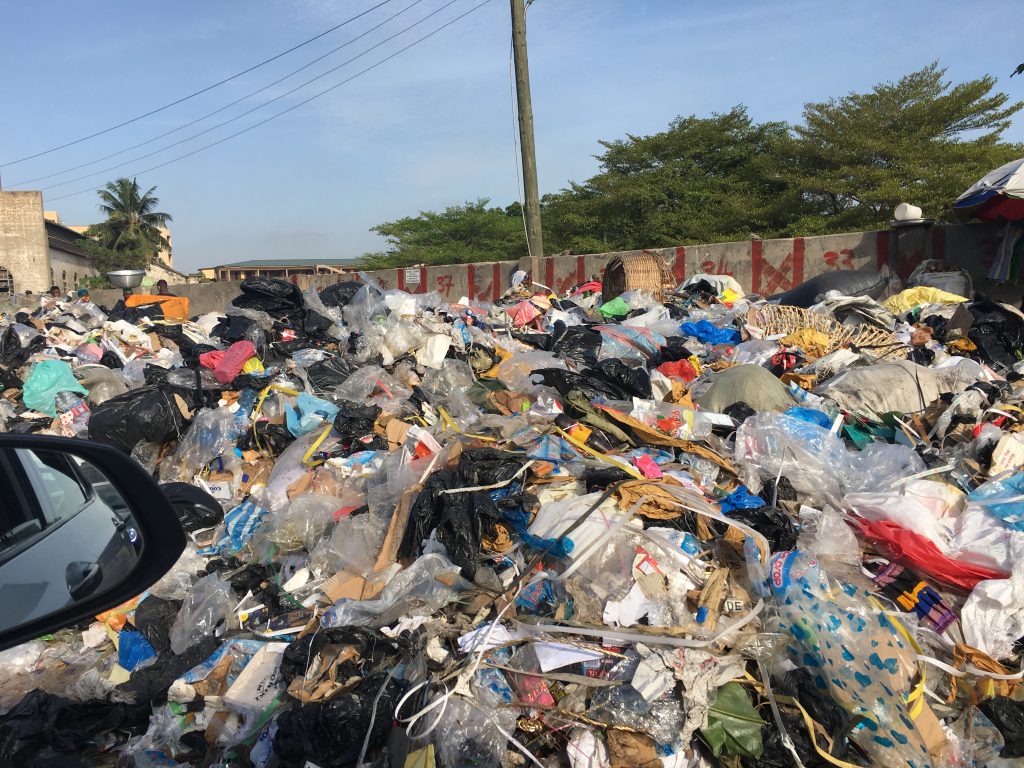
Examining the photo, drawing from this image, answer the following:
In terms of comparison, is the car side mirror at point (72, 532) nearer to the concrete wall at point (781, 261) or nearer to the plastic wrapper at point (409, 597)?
the plastic wrapper at point (409, 597)

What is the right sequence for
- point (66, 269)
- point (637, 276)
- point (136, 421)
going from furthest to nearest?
point (66, 269), point (637, 276), point (136, 421)

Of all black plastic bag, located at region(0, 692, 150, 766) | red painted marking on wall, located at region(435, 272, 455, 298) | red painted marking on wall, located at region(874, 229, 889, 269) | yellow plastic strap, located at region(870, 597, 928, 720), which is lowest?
black plastic bag, located at region(0, 692, 150, 766)

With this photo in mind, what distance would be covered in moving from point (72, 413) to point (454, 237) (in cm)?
2340

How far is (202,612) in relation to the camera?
3.09 meters

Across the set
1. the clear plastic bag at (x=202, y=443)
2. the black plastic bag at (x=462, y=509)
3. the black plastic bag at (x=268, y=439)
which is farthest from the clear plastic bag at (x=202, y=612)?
the clear plastic bag at (x=202, y=443)

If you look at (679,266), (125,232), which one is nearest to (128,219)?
(125,232)

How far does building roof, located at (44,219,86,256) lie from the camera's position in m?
38.6

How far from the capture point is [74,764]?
7.48 ft

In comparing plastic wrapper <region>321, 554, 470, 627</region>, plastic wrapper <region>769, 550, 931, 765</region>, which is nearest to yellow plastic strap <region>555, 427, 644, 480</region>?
plastic wrapper <region>769, 550, 931, 765</region>

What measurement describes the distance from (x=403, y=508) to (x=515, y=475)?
0.54 m

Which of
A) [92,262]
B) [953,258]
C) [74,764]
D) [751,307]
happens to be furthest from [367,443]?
[92,262]

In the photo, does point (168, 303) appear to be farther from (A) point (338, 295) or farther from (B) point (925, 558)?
(B) point (925, 558)

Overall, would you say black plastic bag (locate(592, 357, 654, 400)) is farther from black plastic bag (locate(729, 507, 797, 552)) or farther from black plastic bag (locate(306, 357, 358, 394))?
black plastic bag (locate(306, 357, 358, 394))

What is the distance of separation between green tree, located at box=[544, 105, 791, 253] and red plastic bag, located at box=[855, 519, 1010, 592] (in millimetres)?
16701
